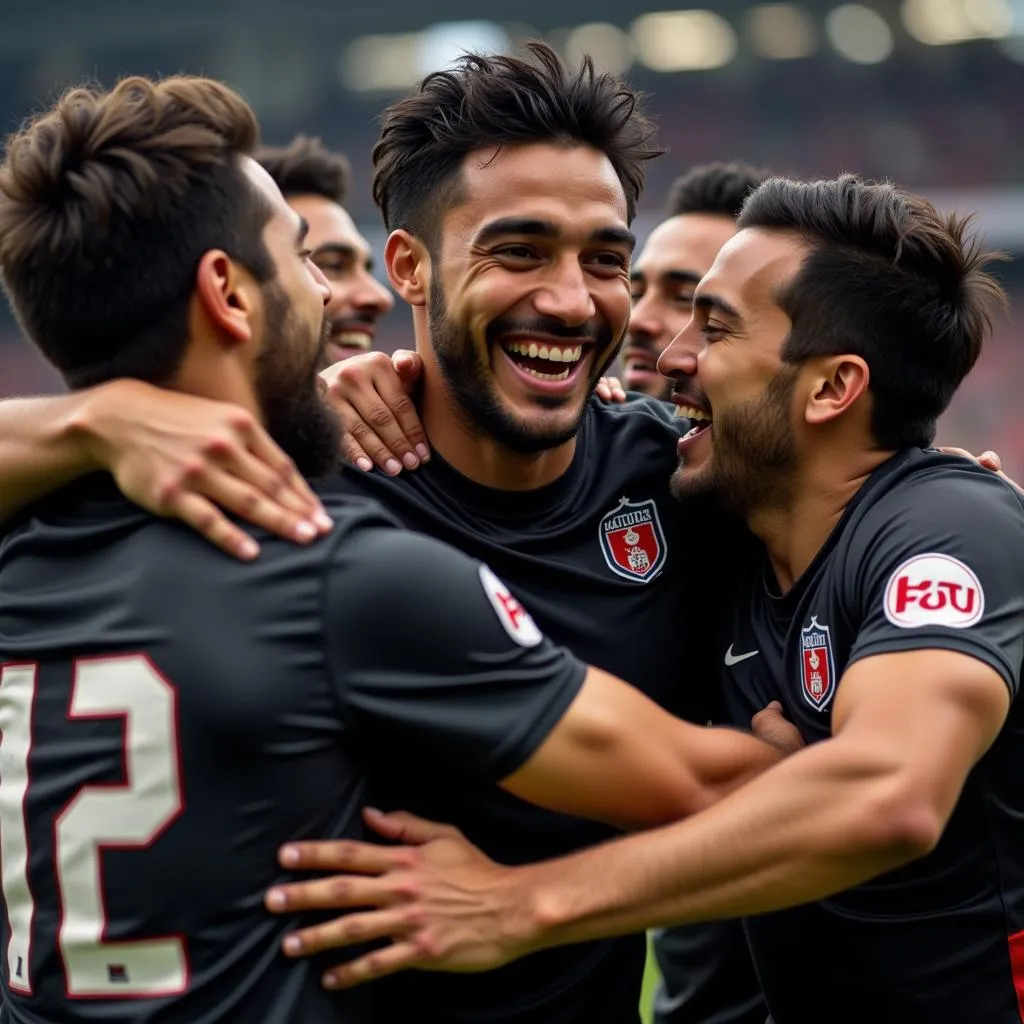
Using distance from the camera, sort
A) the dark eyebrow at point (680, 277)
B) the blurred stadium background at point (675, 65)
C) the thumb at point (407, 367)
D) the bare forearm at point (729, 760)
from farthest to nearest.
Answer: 1. the blurred stadium background at point (675, 65)
2. the dark eyebrow at point (680, 277)
3. the thumb at point (407, 367)
4. the bare forearm at point (729, 760)

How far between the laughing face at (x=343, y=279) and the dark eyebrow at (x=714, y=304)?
9.68 ft

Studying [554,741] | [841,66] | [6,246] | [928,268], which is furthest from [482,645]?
[841,66]

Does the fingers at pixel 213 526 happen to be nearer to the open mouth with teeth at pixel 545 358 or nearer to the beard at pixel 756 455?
the open mouth with teeth at pixel 545 358

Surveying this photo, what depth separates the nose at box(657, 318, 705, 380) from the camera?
13.2ft

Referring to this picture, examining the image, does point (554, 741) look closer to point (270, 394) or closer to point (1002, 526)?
point (270, 394)

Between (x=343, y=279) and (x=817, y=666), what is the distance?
4.00 meters

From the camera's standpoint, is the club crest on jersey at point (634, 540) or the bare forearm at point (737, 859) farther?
the club crest on jersey at point (634, 540)

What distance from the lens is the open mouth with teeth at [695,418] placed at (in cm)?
394

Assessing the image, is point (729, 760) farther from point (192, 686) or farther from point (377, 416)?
A: point (377, 416)

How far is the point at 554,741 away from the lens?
2.58 m

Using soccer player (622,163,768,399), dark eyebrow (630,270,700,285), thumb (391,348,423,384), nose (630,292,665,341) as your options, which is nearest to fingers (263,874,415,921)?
thumb (391,348,423,384)

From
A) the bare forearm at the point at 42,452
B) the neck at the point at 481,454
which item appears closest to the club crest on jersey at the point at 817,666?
the neck at the point at 481,454

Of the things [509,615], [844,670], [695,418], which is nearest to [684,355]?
[695,418]

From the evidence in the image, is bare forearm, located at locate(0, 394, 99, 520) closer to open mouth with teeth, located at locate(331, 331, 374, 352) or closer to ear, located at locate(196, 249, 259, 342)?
ear, located at locate(196, 249, 259, 342)
